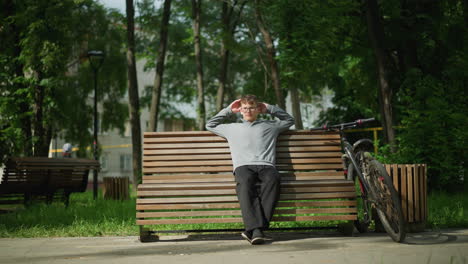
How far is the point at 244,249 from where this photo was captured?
215 inches

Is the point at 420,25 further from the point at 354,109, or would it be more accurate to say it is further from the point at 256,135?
the point at 354,109

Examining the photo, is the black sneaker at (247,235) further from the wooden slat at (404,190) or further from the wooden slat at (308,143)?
the wooden slat at (404,190)

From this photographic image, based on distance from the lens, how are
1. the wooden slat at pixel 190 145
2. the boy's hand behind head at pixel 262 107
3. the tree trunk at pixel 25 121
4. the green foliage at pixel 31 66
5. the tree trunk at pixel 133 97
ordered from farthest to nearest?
the tree trunk at pixel 133 97, the tree trunk at pixel 25 121, the green foliage at pixel 31 66, the boy's hand behind head at pixel 262 107, the wooden slat at pixel 190 145

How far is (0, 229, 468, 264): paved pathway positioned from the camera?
4859 mm

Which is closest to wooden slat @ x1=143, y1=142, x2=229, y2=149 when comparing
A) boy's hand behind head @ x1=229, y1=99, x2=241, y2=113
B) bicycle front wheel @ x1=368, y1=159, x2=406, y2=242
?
boy's hand behind head @ x1=229, y1=99, x2=241, y2=113

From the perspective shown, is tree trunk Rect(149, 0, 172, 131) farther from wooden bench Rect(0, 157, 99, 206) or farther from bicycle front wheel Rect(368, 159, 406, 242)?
bicycle front wheel Rect(368, 159, 406, 242)

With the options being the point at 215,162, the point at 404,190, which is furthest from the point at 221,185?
the point at 404,190

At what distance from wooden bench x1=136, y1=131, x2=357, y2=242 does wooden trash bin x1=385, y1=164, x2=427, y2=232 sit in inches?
24.2

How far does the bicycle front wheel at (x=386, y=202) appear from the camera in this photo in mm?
5512

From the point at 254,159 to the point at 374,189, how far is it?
132 cm

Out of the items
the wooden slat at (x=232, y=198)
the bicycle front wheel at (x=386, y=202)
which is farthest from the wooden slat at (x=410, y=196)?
the wooden slat at (x=232, y=198)

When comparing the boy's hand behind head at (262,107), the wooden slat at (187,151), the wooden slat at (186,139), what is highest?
the boy's hand behind head at (262,107)

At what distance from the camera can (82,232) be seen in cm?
689

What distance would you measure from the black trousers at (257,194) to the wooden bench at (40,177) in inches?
221
